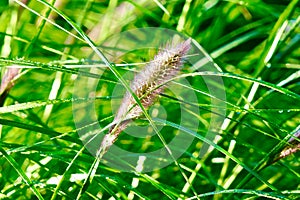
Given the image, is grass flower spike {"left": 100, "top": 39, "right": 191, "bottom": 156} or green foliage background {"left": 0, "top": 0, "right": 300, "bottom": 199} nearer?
grass flower spike {"left": 100, "top": 39, "right": 191, "bottom": 156}

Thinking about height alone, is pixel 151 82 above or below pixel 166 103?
above

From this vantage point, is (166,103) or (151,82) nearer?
(151,82)

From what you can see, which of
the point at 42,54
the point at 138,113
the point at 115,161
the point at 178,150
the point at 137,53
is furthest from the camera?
the point at 42,54

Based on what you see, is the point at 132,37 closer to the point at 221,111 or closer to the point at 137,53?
the point at 137,53

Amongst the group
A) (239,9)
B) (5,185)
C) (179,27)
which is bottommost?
(5,185)

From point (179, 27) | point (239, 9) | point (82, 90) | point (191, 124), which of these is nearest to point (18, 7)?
point (82, 90)

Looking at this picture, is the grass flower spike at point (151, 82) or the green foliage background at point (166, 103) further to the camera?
the green foliage background at point (166, 103)

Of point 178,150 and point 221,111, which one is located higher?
point 221,111

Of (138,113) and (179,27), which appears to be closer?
(138,113)
